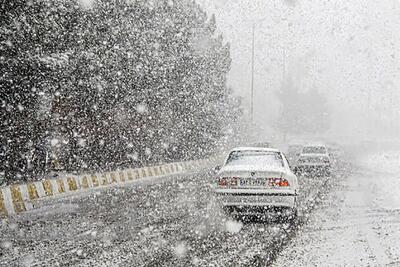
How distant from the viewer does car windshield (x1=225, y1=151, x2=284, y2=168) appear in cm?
1191

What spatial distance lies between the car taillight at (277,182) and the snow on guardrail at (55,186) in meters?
6.34

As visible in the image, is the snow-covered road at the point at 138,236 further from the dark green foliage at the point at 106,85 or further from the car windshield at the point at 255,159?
the dark green foliage at the point at 106,85

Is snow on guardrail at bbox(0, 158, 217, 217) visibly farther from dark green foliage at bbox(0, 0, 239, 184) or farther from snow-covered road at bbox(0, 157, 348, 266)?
dark green foliage at bbox(0, 0, 239, 184)

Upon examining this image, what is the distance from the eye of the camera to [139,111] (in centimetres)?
3531

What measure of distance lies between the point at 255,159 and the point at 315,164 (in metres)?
16.1

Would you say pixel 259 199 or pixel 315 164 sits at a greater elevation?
pixel 259 199

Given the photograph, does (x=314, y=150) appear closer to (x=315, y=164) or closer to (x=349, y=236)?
(x=315, y=164)

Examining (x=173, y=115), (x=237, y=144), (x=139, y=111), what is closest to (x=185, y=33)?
(x=173, y=115)

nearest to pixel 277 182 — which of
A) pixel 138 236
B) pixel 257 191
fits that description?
pixel 257 191

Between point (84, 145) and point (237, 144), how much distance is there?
111 feet

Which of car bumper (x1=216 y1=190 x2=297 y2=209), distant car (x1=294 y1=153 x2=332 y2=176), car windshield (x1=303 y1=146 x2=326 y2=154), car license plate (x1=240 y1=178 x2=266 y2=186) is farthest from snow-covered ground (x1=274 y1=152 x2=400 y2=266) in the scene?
car windshield (x1=303 y1=146 x2=326 y2=154)

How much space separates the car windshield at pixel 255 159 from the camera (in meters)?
11.9

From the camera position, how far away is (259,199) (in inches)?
437

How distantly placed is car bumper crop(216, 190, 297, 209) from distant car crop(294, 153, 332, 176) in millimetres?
16501
